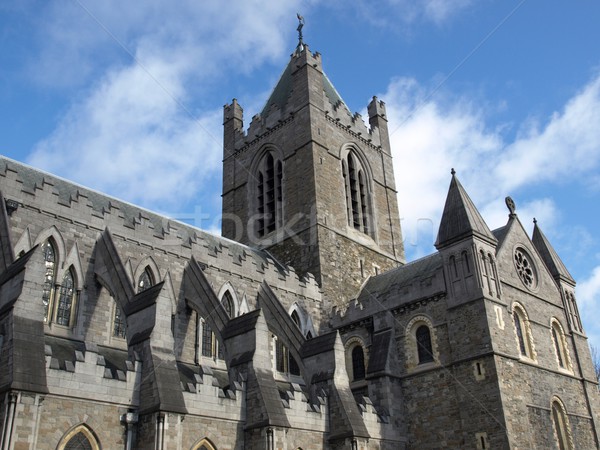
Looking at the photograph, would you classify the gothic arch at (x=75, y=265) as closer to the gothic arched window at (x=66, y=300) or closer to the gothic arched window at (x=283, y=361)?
the gothic arched window at (x=66, y=300)

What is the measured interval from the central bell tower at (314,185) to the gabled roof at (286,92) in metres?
0.09

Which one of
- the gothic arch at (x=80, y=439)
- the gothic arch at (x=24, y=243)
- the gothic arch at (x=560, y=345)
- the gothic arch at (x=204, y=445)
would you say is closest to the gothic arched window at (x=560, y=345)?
the gothic arch at (x=560, y=345)

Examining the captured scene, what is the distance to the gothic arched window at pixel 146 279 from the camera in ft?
75.6

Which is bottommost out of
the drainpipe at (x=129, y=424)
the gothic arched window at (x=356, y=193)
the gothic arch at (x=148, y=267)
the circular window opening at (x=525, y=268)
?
the drainpipe at (x=129, y=424)

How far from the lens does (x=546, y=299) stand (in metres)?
27.4

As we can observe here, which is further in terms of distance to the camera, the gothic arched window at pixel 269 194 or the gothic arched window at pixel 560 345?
the gothic arched window at pixel 269 194

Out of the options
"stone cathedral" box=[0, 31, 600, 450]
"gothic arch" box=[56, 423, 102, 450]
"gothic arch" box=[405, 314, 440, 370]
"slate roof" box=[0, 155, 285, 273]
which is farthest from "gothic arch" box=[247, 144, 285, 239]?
"gothic arch" box=[56, 423, 102, 450]

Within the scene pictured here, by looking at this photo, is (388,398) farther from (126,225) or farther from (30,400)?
(30,400)

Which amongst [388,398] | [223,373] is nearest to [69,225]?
[223,373]

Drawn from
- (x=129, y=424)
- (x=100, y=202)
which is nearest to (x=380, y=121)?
(x=100, y=202)

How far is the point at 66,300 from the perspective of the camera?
20672mm

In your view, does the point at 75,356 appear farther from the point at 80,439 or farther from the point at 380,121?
the point at 380,121

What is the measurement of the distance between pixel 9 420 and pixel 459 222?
57.7 ft

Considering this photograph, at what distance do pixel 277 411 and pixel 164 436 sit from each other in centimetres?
411
